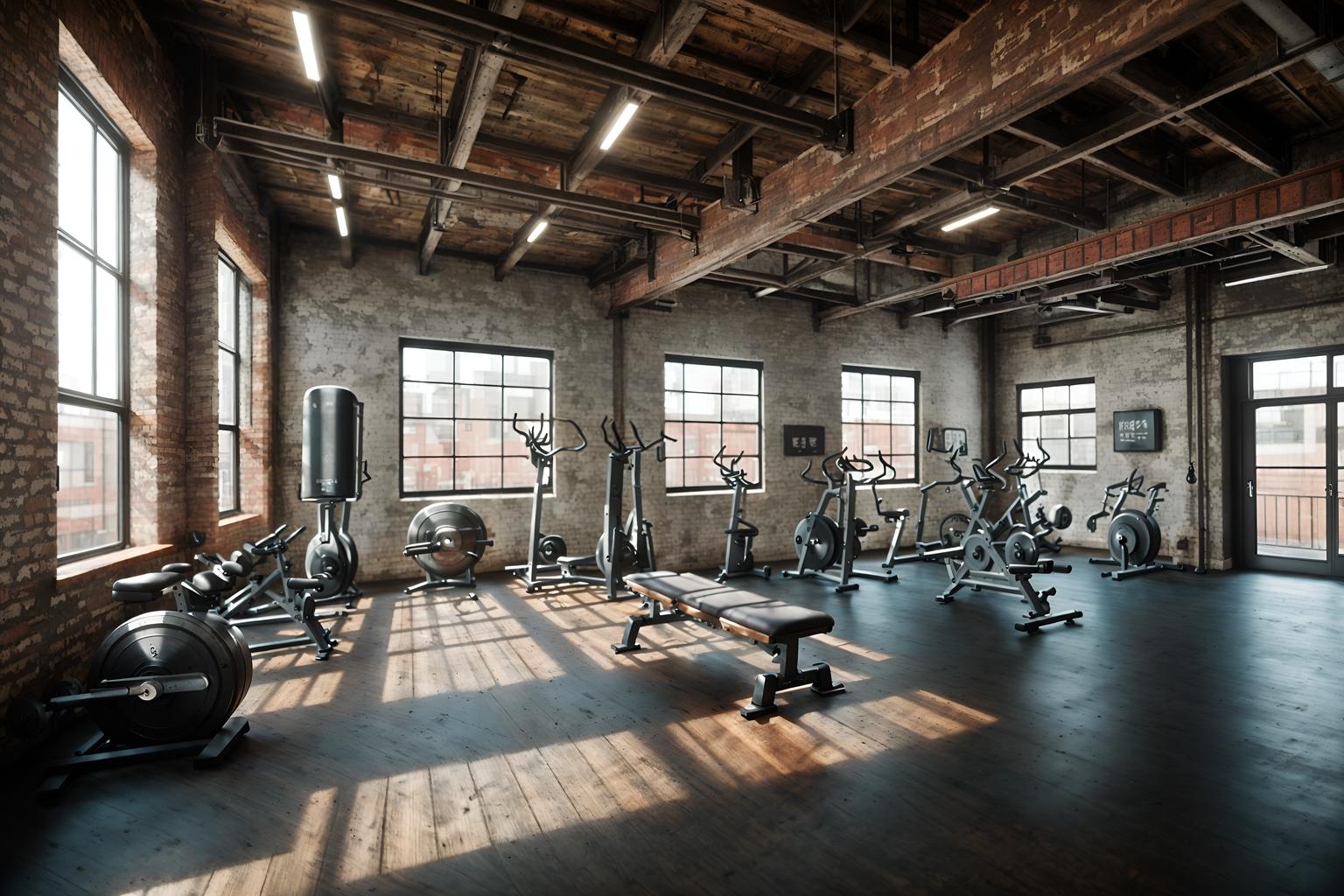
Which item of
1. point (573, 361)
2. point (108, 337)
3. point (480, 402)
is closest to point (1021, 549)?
point (573, 361)

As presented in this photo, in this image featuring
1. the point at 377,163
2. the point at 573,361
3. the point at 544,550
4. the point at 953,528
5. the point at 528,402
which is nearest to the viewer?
the point at 377,163

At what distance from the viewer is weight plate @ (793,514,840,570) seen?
768 cm

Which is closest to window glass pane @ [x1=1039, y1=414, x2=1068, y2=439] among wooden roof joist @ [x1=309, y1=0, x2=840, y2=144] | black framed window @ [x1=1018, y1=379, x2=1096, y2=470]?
black framed window @ [x1=1018, y1=379, x2=1096, y2=470]

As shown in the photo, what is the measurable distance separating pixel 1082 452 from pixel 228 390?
1078 cm

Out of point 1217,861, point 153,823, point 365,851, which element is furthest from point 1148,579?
point 153,823

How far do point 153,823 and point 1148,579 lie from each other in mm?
8833

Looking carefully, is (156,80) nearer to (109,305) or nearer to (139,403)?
(109,305)

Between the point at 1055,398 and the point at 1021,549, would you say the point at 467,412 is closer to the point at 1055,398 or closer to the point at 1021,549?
the point at 1021,549

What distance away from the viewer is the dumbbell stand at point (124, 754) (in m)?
2.85

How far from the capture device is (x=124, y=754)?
2980 mm

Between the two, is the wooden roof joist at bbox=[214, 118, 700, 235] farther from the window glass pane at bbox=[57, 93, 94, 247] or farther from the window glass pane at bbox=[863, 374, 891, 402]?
the window glass pane at bbox=[863, 374, 891, 402]

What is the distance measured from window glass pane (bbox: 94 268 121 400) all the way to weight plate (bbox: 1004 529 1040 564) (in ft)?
23.4

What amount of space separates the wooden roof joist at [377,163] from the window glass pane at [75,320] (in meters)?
1.20

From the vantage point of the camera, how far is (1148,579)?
7.64 meters
